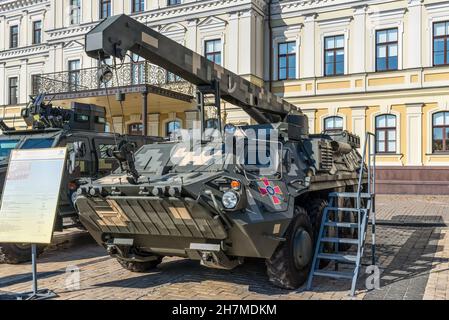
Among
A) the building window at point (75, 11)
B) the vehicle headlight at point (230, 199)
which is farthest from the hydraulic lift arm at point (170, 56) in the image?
the building window at point (75, 11)

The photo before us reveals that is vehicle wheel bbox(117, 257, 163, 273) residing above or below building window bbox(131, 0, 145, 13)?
below

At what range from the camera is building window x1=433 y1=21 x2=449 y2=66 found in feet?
63.2

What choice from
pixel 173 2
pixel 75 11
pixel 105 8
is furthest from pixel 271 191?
pixel 75 11

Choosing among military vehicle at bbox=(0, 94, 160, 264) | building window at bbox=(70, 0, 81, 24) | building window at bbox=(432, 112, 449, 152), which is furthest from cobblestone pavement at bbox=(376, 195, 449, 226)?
building window at bbox=(70, 0, 81, 24)

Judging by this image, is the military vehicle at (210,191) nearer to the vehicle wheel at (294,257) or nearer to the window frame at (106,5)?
the vehicle wheel at (294,257)

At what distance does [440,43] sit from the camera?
63.6 ft

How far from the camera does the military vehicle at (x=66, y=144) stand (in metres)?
8.09

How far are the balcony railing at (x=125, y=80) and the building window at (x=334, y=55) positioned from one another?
5835 mm

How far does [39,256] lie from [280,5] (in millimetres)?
16864

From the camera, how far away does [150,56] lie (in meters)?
5.47

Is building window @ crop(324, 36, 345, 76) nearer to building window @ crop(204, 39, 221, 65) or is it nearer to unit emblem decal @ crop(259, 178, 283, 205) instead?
building window @ crop(204, 39, 221, 65)

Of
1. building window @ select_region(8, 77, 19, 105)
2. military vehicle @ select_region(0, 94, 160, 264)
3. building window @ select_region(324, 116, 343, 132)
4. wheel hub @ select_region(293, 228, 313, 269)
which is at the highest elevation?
building window @ select_region(8, 77, 19, 105)

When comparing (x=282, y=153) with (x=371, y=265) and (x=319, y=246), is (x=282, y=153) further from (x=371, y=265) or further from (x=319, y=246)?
(x=371, y=265)

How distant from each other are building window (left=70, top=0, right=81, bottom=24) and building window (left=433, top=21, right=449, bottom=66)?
17045mm
